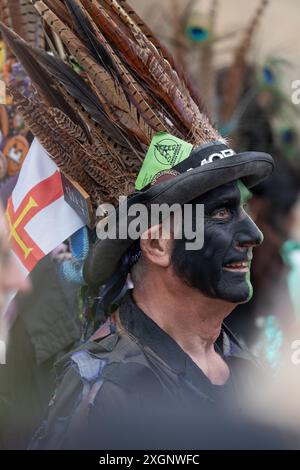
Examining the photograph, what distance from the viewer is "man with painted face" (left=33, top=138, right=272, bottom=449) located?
8.30 feet

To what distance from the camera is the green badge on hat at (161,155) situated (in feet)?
8.86

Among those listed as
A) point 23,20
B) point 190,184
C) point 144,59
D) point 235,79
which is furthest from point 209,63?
point 190,184

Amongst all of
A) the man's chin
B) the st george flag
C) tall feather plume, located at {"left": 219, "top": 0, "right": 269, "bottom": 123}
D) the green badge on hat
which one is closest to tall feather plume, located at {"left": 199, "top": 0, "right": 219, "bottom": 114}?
tall feather plume, located at {"left": 219, "top": 0, "right": 269, "bottom": 123}

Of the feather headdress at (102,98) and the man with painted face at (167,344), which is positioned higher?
the feather headdress at (102,98)

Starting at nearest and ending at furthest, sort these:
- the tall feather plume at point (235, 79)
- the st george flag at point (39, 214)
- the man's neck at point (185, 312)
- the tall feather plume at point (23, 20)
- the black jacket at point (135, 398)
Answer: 1. the black jacket at point (135, 398)
2. the man's neck at point (185, 312)
3. the st george flag at point (39, 214)
4. the tall feather plume at point (23, 20)
5. the tall feather plume at point (235, 79)

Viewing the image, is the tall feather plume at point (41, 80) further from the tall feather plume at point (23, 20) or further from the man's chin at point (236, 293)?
the man's chin at point (236, 293)

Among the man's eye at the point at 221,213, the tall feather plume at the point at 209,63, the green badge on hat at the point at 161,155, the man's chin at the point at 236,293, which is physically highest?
the tall feather plume at the point at 209,63

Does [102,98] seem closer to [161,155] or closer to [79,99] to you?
[79,99]

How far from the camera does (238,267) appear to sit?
2693mm

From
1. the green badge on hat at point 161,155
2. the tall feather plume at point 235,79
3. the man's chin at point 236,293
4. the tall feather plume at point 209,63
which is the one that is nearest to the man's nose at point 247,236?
the man's chin at point 236,293

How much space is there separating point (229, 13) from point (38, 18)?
5.26 meters

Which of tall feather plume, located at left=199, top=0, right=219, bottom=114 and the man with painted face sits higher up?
tall feather plume, located at left=199, top=0, right=219, bottom=114

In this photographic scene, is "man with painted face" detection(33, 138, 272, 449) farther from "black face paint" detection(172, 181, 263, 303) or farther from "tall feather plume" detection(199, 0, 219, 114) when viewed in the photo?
"tall feather plume" detection(199, 0, 219, 114)

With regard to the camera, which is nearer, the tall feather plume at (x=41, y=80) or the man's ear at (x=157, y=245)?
the man's ear at (x=157, y=245)
